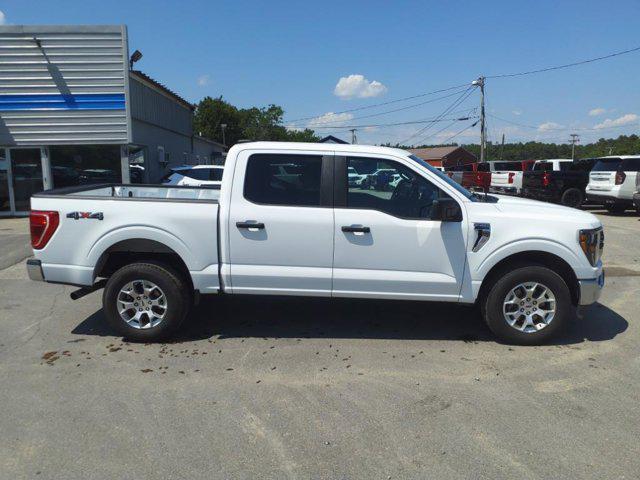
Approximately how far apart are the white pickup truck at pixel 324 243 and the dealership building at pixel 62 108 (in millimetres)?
11206

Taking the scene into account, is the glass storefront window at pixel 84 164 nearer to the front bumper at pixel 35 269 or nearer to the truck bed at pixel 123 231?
the front bumper at pixel 35 269

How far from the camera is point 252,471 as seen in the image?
2.95 metres

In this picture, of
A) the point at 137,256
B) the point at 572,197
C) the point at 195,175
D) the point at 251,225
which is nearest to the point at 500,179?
the point at 572,197

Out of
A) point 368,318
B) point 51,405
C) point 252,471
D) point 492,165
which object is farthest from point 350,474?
point 492,165

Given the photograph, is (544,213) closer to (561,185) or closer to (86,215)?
(86,215)

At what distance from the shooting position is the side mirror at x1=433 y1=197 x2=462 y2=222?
4.52 meters

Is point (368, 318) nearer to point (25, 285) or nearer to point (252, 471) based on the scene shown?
point (252, 471)

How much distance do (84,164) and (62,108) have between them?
1750mm

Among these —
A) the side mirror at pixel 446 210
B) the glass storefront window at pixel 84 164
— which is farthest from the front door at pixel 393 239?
the glass storefront window at pixel 84 164

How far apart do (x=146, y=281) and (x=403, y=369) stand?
2549mm

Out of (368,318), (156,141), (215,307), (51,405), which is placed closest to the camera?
(51,405)

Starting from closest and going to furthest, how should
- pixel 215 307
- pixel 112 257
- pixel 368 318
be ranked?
pixel 112 257
pixel 368 318
pixel 215 307

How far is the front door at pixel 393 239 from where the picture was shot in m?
4.69

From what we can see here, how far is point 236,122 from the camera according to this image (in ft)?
232
